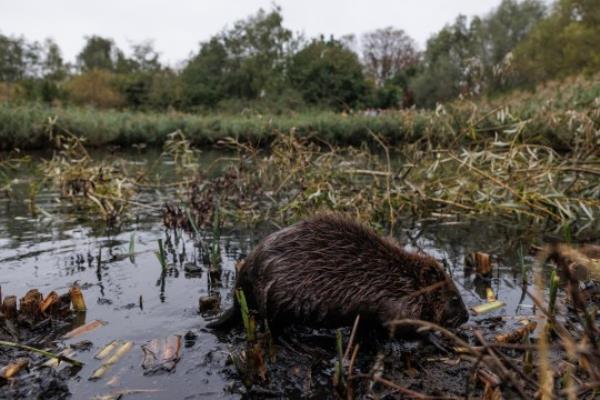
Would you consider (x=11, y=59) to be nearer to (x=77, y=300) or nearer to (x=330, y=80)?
(x=330, y=80)

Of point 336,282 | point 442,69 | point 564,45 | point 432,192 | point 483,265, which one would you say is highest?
point 564,45

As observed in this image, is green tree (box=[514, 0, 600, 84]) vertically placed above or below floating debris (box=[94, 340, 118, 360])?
above

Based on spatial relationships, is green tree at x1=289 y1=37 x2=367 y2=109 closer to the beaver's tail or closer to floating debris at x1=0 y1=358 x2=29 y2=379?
the beaver's tail

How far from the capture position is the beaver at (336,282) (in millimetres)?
2518

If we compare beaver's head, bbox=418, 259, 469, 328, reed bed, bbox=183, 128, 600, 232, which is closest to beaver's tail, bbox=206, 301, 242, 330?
beaver's head, bbox=418, 259, 469, 328

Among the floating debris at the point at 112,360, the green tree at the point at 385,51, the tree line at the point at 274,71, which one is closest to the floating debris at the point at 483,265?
the floating debris at the point at 112,360

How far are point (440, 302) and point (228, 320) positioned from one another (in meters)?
1.13

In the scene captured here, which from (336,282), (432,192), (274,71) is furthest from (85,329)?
(274,71)

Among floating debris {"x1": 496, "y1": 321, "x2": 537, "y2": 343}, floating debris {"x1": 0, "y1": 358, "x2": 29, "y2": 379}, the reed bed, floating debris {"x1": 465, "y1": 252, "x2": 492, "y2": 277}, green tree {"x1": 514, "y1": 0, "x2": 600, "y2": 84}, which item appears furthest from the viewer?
green tree {"x1": 514, "y1": 0, "x2": 600, "y2": 84}

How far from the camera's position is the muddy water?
7.36 feet

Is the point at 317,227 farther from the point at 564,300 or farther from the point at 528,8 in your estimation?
the point at 528,8

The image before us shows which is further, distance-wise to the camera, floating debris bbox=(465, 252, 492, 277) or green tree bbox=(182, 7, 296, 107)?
green tree bbox=(182, 7, 296, 107)

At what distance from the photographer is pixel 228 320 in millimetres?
2650

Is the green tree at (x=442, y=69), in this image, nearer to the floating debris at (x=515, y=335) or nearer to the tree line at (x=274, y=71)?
the tree line at (x=274, y=71)
